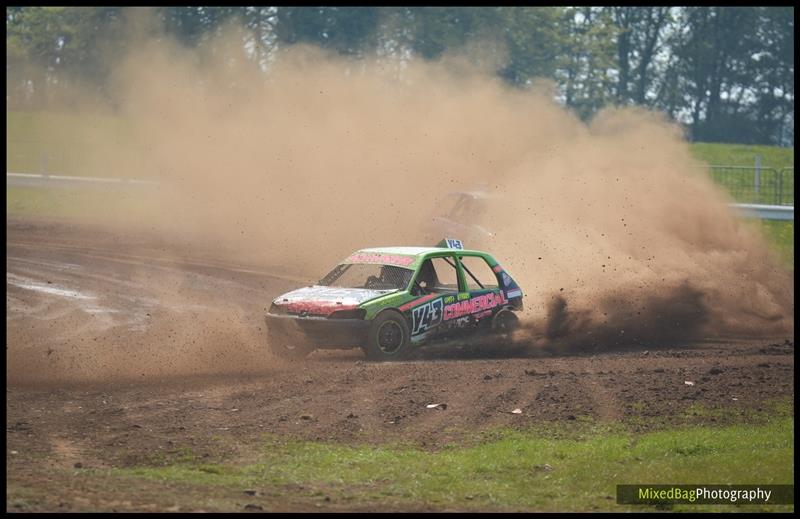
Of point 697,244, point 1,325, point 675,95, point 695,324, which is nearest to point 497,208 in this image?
point 697,244

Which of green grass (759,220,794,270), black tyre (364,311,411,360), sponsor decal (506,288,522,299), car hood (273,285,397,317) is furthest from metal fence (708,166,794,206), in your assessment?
car hood (273,285,397,317)

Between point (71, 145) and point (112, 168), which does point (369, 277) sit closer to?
point (112, 168)

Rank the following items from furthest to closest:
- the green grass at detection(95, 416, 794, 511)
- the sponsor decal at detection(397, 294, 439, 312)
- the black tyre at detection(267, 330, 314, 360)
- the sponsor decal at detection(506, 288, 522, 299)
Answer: the sponsor decal at detection(506, 288, 522, 299), the sponsor decal at detection(397, 294, 439, 312), the black tyre at detection(267, 330, 314, 360), the green grass at detection(95, 416, 794, 511)

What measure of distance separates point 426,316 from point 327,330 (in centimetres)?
144

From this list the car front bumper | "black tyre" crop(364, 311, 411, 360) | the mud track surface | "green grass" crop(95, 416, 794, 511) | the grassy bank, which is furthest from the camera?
"black tyre" crop(364, 311, 411, 360)

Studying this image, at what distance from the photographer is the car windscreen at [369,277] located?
1462 cm

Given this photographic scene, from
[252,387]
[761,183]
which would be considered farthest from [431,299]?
[761,183]

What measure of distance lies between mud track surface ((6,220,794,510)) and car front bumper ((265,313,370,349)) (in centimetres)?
Answer: 28

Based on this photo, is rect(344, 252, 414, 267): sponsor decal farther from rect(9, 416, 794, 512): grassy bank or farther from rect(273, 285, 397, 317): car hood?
rect(9, 416, 794, 512): grassy bank

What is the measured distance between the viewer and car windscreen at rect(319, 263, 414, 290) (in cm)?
1462

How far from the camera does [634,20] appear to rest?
217ft

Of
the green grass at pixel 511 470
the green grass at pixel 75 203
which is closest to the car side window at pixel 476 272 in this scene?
the green grass at pixel 511 470

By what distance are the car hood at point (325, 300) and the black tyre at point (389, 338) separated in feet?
1.05

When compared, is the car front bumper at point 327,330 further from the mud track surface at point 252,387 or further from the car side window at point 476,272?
the car side window at point 476,272
